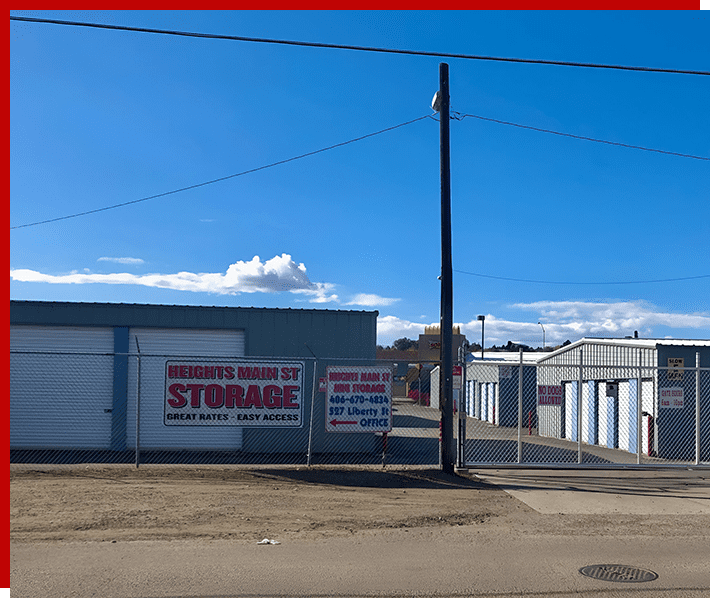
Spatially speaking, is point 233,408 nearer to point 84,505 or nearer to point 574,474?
point 84,505

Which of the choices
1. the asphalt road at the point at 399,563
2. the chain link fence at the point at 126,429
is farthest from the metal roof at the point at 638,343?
the asphalt road at the point at 399,563

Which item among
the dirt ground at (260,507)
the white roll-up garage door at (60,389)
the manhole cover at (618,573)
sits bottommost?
the dirt ground at (260,507)

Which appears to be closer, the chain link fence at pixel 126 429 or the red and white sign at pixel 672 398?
the red and white sign at pixel 672 398

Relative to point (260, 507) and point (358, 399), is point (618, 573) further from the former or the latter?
point (358, 399)

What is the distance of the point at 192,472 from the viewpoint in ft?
41.8

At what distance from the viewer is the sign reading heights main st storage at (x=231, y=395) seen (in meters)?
13.8

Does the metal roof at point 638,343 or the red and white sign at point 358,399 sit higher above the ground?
the metal roof at point 638,343

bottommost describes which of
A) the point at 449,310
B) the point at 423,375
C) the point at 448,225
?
the point at 423,375

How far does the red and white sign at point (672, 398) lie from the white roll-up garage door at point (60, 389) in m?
14.4

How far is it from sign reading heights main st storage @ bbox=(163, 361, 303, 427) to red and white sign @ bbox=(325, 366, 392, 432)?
2.60ft

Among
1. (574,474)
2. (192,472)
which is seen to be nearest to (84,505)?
(192,472)

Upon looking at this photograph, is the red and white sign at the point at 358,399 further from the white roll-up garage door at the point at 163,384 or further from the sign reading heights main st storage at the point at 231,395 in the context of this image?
the white roll-up garage door at the point at 163,384

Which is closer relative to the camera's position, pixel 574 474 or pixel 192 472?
pixel 192 472

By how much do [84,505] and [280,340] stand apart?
8841mm
